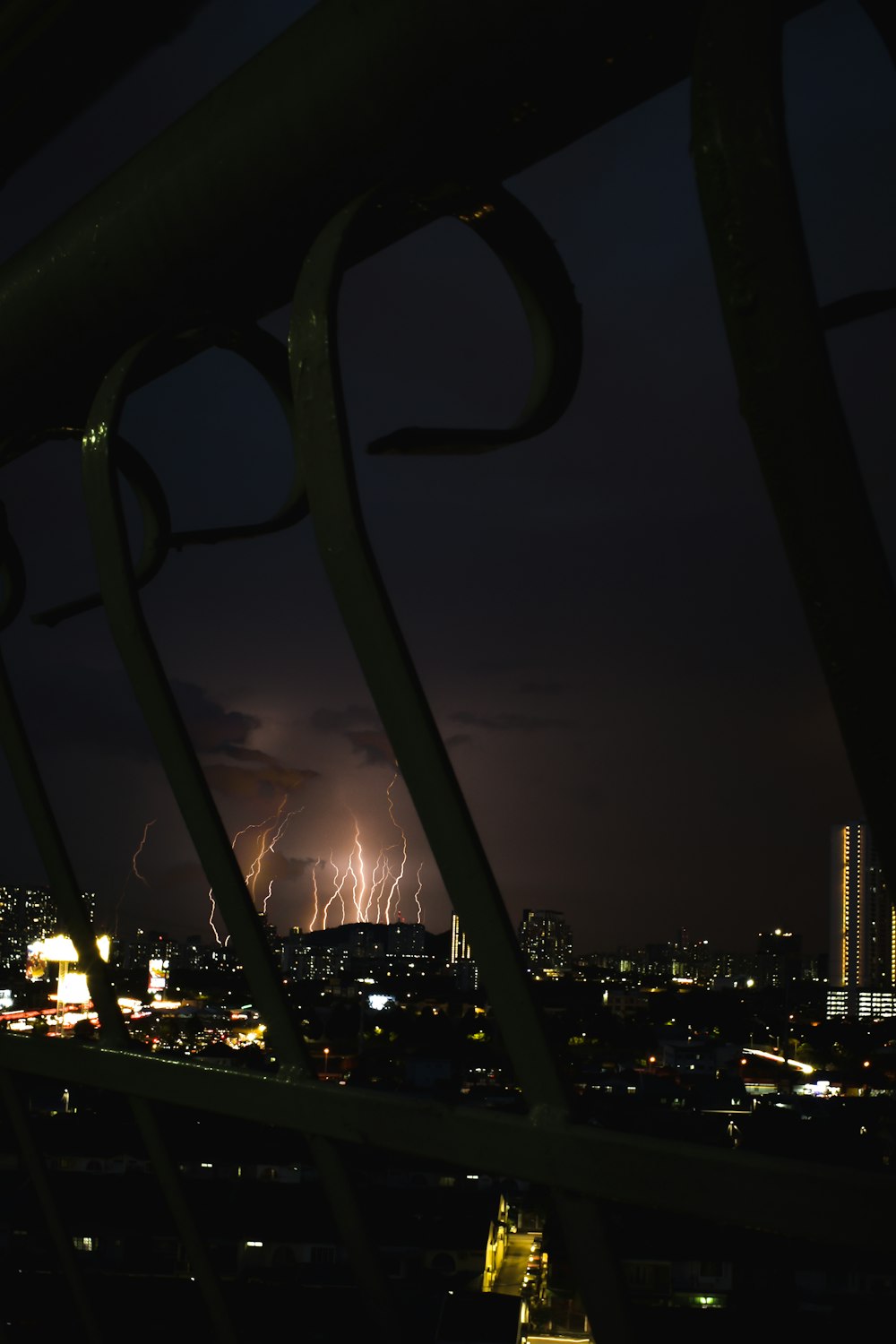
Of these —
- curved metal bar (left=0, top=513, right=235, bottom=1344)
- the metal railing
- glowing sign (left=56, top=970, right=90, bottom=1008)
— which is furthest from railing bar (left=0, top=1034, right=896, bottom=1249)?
glowing sign (left=56, top=970, right=90, bottom=1008)

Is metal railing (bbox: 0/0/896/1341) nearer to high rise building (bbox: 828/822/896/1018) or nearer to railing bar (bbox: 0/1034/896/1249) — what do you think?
railing bar (bbox: 0/1034/896/1249)

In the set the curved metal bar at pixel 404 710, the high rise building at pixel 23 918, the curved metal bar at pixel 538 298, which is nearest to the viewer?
the curved metal bar at pixel 404 710

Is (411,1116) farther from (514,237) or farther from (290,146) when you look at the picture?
(290,146)

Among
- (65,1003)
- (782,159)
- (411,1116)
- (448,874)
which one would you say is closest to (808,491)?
A: (782,159)

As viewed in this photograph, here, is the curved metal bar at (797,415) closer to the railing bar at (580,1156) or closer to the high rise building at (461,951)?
the railing bar at (580,1156)

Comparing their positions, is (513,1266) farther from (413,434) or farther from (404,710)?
(413,434)

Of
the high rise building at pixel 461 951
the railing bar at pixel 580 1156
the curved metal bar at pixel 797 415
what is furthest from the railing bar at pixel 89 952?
the curved metal bar at pixel 797 415

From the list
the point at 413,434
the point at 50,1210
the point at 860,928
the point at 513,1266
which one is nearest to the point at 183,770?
the point at 413,434
